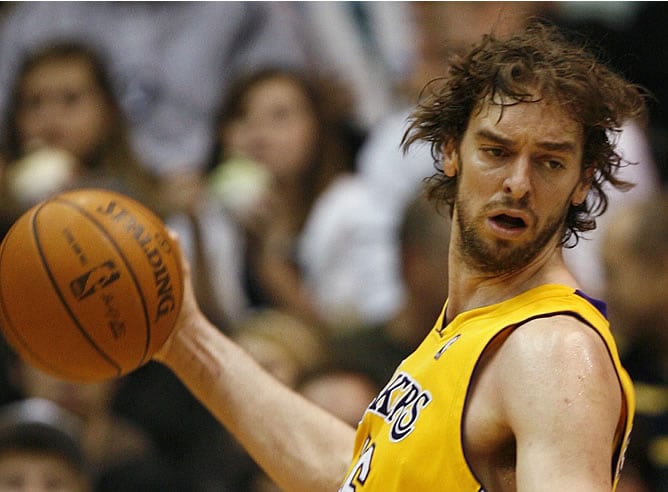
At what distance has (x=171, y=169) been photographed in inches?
332

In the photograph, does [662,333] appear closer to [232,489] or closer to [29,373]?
[232,489]

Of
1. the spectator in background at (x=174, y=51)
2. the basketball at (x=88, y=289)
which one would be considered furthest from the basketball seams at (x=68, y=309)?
the spectator in background at (x=174, y=51)

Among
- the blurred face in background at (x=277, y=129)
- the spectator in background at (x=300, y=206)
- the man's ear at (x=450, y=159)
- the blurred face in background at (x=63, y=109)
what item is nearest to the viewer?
the man's ear at (x=450, y=159)

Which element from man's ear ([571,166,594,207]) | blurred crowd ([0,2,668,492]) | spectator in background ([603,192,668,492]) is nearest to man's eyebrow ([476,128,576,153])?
man's ear ([571,166,594,207])

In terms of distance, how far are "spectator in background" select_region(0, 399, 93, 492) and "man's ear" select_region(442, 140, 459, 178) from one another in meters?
3.45

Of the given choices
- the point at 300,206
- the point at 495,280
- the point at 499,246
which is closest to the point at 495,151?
the point at 499,246

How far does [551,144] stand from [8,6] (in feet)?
22.0

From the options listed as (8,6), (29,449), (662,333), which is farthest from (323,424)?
(8,6)

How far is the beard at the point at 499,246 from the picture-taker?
3.42m

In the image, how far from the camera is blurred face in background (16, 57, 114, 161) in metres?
8.29

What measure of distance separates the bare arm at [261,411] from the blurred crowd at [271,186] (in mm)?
2210

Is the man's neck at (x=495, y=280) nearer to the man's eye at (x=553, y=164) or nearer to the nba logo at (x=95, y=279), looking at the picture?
the man's eye at (x=553, y=164)

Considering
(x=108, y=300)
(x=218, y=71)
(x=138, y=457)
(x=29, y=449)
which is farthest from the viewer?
(x=218, y=71)

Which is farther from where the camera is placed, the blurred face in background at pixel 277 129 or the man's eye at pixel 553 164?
the blurred face in background at pixel 277 129
